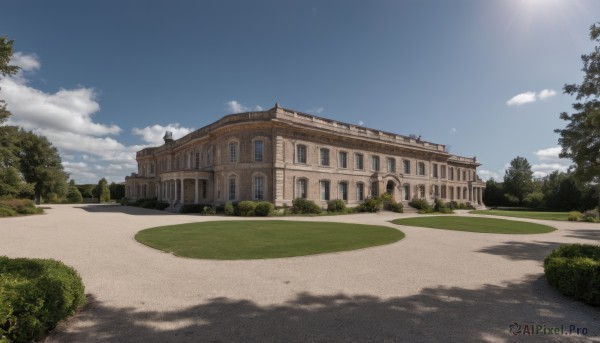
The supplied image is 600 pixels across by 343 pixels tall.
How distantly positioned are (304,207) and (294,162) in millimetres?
4181

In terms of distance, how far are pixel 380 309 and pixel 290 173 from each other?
859 inches

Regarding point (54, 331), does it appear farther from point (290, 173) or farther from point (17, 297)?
point (290, 173)

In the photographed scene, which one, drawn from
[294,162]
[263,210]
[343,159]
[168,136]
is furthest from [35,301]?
[168,136]

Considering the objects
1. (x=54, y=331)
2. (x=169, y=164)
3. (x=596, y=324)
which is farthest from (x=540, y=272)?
(x=169, y=164)

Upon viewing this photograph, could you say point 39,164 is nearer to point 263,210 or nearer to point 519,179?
point 263,210

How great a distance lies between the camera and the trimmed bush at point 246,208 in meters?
23.1

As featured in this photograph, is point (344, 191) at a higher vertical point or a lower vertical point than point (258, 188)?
lower

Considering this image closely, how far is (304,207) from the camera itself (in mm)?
25375

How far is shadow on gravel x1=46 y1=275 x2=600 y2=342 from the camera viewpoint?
12.0 feet

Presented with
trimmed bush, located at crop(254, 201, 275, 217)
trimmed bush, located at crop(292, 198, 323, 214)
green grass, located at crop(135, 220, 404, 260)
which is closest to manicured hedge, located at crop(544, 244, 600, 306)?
green grass, located at crop(135, 220, 404, 260)

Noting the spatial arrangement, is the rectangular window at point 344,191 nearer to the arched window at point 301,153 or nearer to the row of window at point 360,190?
the row of window at point 360,190

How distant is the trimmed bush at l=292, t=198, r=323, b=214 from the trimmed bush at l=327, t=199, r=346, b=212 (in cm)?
181

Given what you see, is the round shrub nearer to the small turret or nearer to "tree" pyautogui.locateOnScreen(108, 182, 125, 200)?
the small turret

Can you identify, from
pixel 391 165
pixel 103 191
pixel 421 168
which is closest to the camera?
pixel 391 165
